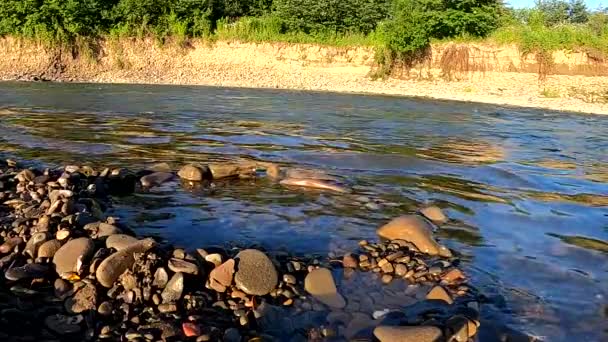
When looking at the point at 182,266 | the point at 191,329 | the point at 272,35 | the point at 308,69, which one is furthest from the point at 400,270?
the point at 272,35

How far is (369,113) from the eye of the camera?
21172 mm

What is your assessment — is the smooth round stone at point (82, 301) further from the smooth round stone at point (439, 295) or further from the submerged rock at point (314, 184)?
the submerged rock at point (314, 184)

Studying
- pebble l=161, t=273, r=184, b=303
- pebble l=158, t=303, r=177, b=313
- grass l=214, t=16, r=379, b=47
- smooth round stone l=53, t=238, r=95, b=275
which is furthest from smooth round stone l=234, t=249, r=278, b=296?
grass l=214, t=16, r=379, b=47

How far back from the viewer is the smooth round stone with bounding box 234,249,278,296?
15.0 feet

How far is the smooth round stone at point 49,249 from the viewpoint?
16.2ft

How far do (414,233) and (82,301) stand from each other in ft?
10.7

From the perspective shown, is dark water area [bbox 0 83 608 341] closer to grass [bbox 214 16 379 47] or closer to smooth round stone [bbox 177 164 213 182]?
smooth round stone [bbox 177 164 213 182]

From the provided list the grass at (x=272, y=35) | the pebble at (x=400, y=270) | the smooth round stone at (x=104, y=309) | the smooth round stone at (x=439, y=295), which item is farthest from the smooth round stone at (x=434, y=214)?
the grass at (x=272, y=35)

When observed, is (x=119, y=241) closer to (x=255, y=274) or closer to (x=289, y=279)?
(x=255, y=274)

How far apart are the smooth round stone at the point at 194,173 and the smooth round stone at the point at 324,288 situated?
3.94 m

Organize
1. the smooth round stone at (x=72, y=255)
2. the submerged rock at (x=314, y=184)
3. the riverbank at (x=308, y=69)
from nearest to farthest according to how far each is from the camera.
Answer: the smooth round stone at (x=72, y=255)
the submerged rock at (x=314, y=184)
the riverbank at (x=308, y=69)

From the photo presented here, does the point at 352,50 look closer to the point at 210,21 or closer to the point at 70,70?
the point at 210,21

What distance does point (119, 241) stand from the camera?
5.04m

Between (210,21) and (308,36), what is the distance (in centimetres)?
736
